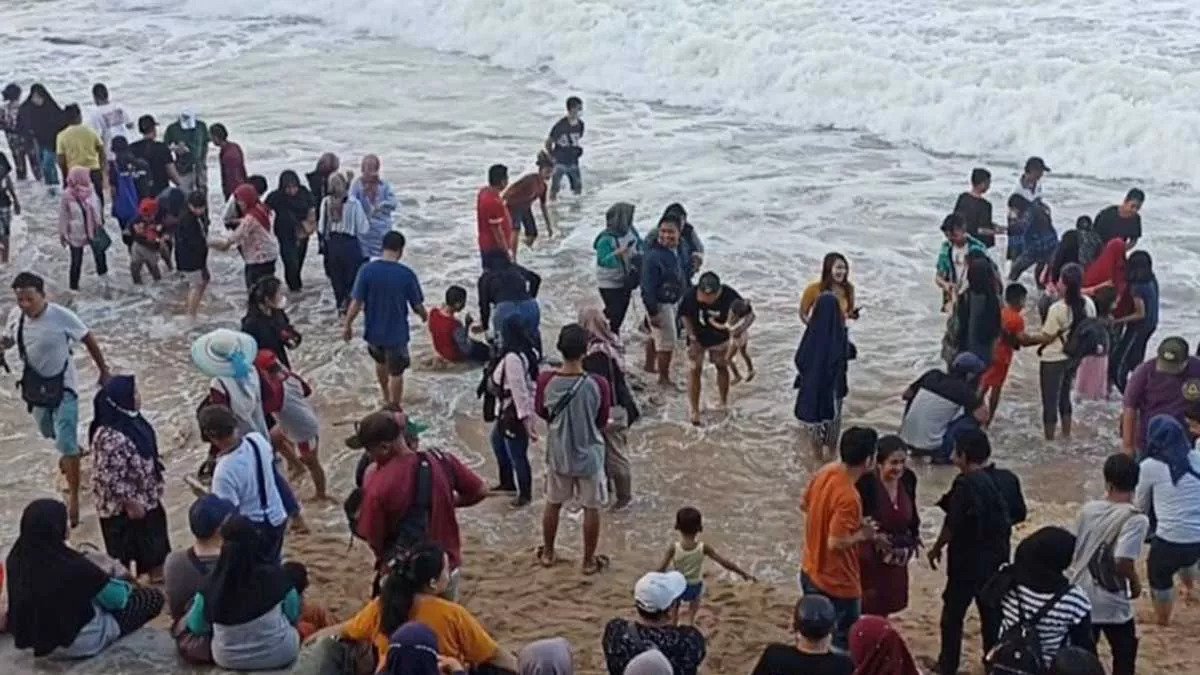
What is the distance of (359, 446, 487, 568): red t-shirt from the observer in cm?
736

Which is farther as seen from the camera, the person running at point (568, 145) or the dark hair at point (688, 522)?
the person running at point (568, 145)

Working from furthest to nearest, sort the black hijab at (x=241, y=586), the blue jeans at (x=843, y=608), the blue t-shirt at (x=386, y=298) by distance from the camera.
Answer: the blue t-shirt at (x=386, y=298)
the blue jeans at (x=843, y=608)
the black hijab at (x=241, y=586)

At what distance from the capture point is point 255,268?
44.7 feet

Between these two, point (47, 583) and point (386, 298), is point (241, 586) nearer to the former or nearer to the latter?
point (47, 583)

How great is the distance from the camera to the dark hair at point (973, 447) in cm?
724

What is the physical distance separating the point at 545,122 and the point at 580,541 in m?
13.6

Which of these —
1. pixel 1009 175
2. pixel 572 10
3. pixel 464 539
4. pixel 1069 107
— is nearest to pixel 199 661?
pixel 464 539

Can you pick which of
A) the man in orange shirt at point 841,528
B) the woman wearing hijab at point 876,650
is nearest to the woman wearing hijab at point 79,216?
the man in orange shirt at point 841,528

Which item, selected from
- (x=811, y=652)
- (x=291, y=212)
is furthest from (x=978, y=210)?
(x=811, y=652)

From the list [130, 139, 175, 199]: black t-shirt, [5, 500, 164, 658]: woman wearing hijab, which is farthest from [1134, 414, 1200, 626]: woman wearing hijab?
[130, 139, 175, 199]: black t-shirt

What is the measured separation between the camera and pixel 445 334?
1285 cm

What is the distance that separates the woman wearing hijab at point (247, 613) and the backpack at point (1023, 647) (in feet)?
10.2

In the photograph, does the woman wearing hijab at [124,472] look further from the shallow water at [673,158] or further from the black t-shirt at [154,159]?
the black t-shirt at [154,159]

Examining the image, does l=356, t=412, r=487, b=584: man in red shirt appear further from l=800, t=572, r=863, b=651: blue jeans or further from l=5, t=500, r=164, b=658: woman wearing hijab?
l=800, t=572, r=863, b=651: blue jeans
